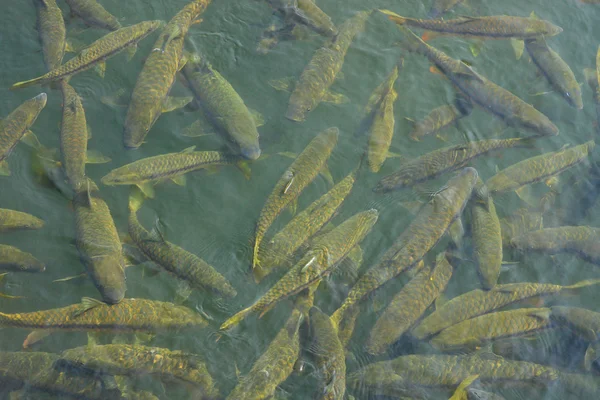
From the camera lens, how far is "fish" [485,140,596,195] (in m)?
6.36

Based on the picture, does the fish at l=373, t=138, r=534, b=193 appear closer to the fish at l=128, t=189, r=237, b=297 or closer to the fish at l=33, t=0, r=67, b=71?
the fish at l=128, t=189, r=237, b=297

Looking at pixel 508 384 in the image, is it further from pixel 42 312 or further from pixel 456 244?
pixel 42 312

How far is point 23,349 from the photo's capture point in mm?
4719

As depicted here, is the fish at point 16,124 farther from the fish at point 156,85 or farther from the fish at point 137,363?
the fish at point 137,363

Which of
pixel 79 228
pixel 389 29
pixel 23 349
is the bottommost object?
pixel 23 349

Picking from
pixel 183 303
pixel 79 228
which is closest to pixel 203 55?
pixel 79 228

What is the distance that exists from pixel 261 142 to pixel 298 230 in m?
1.29

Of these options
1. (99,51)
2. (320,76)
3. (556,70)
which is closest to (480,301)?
(320,76)

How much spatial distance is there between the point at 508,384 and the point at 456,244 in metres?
1.43

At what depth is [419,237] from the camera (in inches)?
222

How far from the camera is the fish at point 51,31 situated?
647cm

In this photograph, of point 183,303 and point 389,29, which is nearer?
point 183,303

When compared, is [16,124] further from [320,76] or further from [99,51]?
[320,76]

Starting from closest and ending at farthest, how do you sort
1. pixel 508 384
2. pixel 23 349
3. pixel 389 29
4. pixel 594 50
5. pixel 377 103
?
pixel 23 349 → pixel 508 384 → pixel 377 103 → pixel 389 29 → pixel 594 50
